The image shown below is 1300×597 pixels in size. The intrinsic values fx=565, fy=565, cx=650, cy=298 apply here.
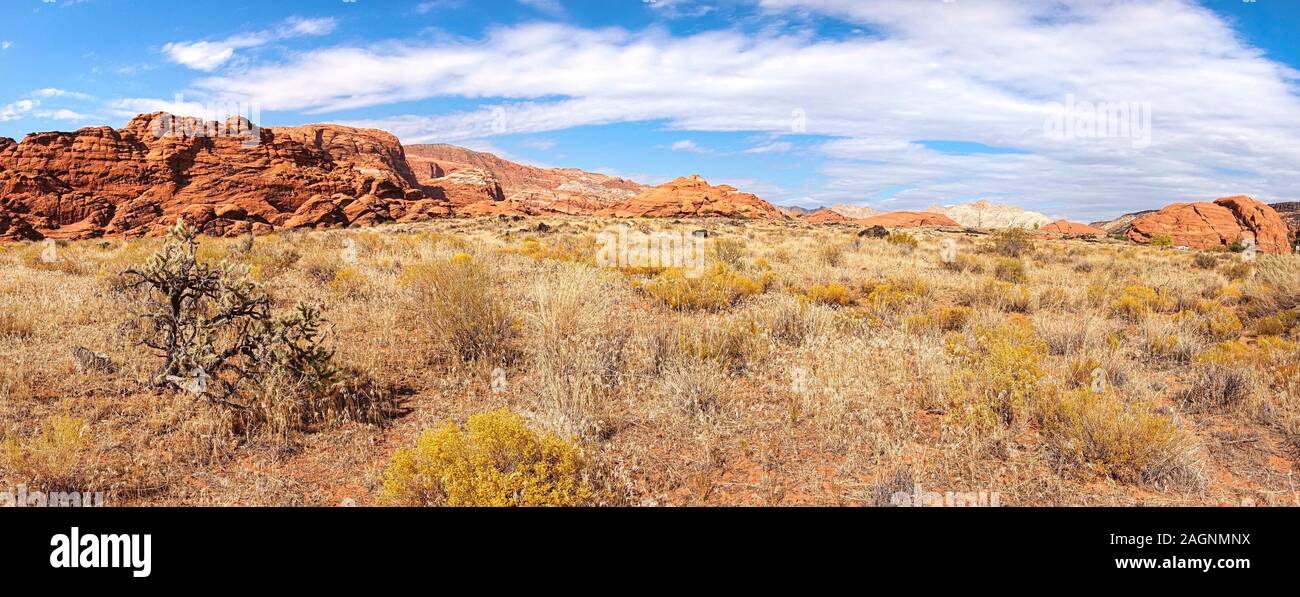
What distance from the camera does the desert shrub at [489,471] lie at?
2744mm

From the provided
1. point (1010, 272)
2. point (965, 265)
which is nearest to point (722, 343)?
point (1010, 272)

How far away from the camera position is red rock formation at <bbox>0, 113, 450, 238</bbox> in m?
41.8

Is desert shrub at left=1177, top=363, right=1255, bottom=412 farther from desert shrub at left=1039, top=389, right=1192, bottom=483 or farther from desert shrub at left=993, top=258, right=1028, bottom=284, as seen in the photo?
desert shrub at left=993, top=258, right=1028, bottom=284

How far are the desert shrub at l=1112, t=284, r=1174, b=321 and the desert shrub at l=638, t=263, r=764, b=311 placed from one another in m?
5.22

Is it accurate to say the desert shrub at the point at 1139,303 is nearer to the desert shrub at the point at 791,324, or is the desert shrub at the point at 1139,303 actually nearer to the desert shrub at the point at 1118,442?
the desert shrub at the point at 791,324

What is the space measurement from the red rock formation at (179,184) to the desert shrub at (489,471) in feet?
149

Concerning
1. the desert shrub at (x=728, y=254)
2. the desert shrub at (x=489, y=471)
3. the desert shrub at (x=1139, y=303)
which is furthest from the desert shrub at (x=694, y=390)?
the desert shrub at (x=1139, y=303)

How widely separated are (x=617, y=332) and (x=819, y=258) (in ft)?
28.3

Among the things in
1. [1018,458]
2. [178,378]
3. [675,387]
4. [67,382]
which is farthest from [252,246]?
[1018,458]

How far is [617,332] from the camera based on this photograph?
243 inches

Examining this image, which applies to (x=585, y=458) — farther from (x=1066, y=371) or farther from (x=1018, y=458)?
(x=1066, y=371)

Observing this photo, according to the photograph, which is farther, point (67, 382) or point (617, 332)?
point (617, 332)

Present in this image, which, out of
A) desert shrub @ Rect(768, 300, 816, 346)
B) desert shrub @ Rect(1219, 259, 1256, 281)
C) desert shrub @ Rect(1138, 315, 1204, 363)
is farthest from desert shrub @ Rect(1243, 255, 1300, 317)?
desert shrub @ Rect(768, 300, 816, 346)

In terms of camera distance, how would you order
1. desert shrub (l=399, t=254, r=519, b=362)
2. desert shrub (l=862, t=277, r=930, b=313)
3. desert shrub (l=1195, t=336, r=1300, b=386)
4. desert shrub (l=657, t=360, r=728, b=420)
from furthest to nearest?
desert shrub (l=862, t=277, r=930, b=313)
desert shrub (l=399, t=254, r=519, b=362)
desert shrub (l=1195, t=336, r=1300, b=386)
desert shrub (l=657, t=360, r=728, b=420)
